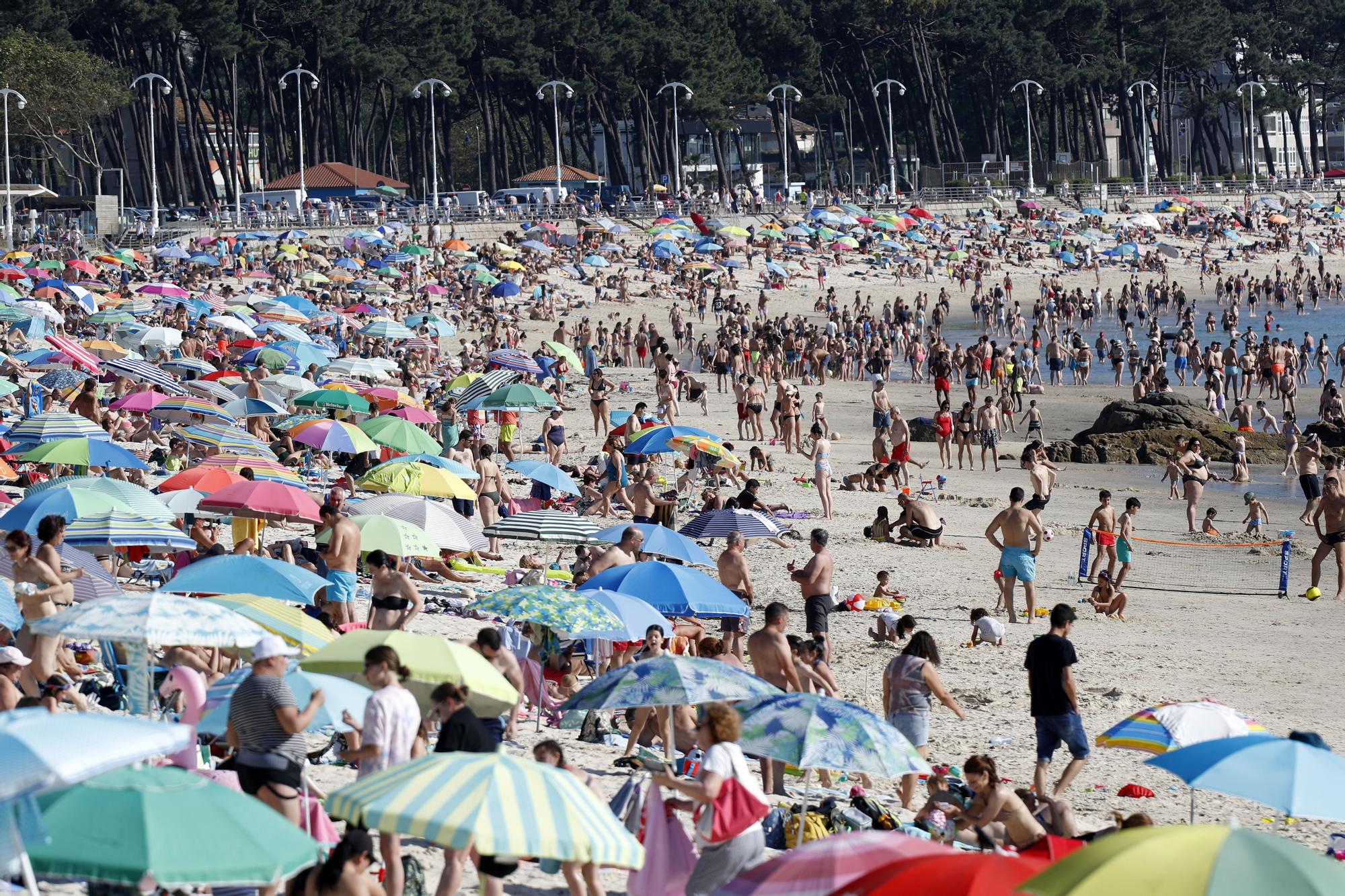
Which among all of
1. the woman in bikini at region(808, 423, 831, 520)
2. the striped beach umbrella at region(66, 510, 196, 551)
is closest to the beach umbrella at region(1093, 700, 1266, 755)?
the striped beach umbrella at region(66, 510, 196, 551)

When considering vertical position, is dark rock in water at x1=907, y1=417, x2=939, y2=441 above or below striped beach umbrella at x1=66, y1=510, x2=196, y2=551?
above

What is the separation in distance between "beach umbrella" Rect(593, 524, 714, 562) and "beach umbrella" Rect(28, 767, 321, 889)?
7073 mm

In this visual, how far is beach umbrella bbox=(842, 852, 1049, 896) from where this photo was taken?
14.5 feet

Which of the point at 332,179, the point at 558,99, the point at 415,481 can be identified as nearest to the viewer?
the point at 415,481

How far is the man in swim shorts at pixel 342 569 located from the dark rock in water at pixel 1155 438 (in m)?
15.3

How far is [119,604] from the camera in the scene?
707 cm

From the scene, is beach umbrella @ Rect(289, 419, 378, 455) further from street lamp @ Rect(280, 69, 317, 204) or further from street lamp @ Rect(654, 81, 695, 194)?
street lamp @ Rect(654, 81, 695, 194)

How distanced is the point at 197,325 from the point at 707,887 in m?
23.7

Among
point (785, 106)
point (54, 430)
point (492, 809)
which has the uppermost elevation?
point (785, 106)

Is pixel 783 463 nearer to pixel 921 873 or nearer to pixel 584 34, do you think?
pixel 921 873

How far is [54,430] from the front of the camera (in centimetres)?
1313

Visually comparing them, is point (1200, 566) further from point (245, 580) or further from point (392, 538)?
point (245, 580)

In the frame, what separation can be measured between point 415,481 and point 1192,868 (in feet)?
31.8

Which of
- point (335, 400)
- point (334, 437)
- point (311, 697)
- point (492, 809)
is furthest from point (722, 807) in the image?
point (335, 400)
